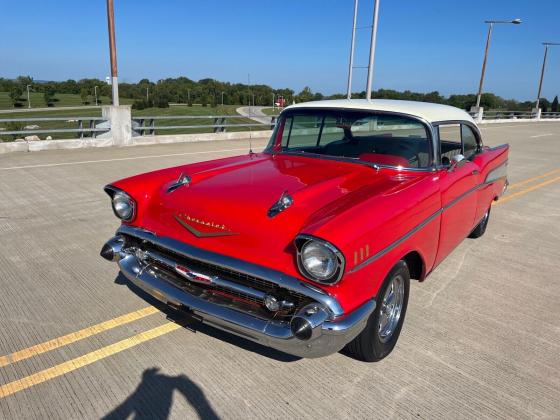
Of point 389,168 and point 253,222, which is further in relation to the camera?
point 389,168

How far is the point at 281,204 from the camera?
8.84 feet

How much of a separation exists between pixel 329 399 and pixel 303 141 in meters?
2.40

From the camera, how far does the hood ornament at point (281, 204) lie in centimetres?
265

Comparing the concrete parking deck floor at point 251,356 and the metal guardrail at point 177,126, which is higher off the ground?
the metal guardrail at point 177,126

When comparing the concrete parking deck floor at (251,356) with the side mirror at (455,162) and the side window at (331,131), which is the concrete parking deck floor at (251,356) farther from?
the side window at (331,131)

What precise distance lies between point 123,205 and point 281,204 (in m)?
1.29

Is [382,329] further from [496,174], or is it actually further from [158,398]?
[496,174]

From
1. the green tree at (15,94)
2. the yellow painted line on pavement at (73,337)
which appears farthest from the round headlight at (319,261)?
the green tree at (15,94)

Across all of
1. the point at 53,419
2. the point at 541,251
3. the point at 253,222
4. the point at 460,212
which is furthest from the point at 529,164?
the point at 53,419

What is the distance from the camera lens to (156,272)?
9.76 ft

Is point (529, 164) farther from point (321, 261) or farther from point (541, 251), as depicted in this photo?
point (321, 261)

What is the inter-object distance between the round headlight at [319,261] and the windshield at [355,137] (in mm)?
1471

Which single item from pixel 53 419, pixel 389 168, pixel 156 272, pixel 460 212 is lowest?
pixel 53 419

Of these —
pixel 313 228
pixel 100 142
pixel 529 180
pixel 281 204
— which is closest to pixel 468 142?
pixel 281 204
